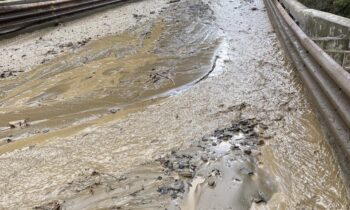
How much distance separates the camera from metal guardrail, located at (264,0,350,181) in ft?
12.8

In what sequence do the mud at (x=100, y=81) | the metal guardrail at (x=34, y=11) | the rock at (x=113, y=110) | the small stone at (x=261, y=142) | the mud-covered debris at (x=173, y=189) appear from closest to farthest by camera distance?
the mud-covered debris at (x=173, y=189) → the small stone at (x=261, y=142) → the mud at (x=100, y=81) → the rock at (x=113, y=110) → the metal guardrail at (x=34, y=11)

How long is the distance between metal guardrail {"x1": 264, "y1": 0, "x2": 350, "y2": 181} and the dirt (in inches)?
6.9

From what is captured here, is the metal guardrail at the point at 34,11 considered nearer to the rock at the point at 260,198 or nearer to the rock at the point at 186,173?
the rock at the point at 186,173

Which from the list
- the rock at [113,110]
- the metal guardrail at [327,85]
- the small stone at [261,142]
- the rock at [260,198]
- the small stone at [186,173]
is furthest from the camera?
the rock at [113,110]

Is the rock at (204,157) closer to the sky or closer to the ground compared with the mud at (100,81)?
closer to the ground

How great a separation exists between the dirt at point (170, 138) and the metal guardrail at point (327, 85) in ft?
0.58

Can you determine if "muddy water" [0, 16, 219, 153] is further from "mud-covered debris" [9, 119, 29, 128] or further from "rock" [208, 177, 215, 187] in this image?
"rock" [208, 177, 215, 187]

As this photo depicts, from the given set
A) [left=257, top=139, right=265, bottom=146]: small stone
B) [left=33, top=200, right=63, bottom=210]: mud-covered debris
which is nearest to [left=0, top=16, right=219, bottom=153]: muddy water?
[left=33, top=200, right=63, bottom=210]: mud-covered debris

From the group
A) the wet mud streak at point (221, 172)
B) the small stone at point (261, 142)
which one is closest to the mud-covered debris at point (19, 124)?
the wet mud streak at point (221, 172)

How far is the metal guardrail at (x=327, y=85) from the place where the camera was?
391 cm

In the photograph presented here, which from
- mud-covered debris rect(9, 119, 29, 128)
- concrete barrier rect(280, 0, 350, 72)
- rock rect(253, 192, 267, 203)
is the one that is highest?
concrete barrier rect(280, 0, 350, 72)

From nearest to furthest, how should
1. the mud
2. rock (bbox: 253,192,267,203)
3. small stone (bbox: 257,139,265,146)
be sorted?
rock (bbox: 253,192,267,203)
small stone (bbox: 257,139,265,146)
the mud

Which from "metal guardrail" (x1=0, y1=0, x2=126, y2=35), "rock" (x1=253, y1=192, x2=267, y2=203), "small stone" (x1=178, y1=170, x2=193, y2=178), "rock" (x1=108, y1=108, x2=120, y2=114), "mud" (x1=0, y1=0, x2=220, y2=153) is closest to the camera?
"rock" (x1=253, y1=192, x2=267, y2=203)

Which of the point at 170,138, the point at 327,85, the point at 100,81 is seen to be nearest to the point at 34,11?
the point at 100,81
